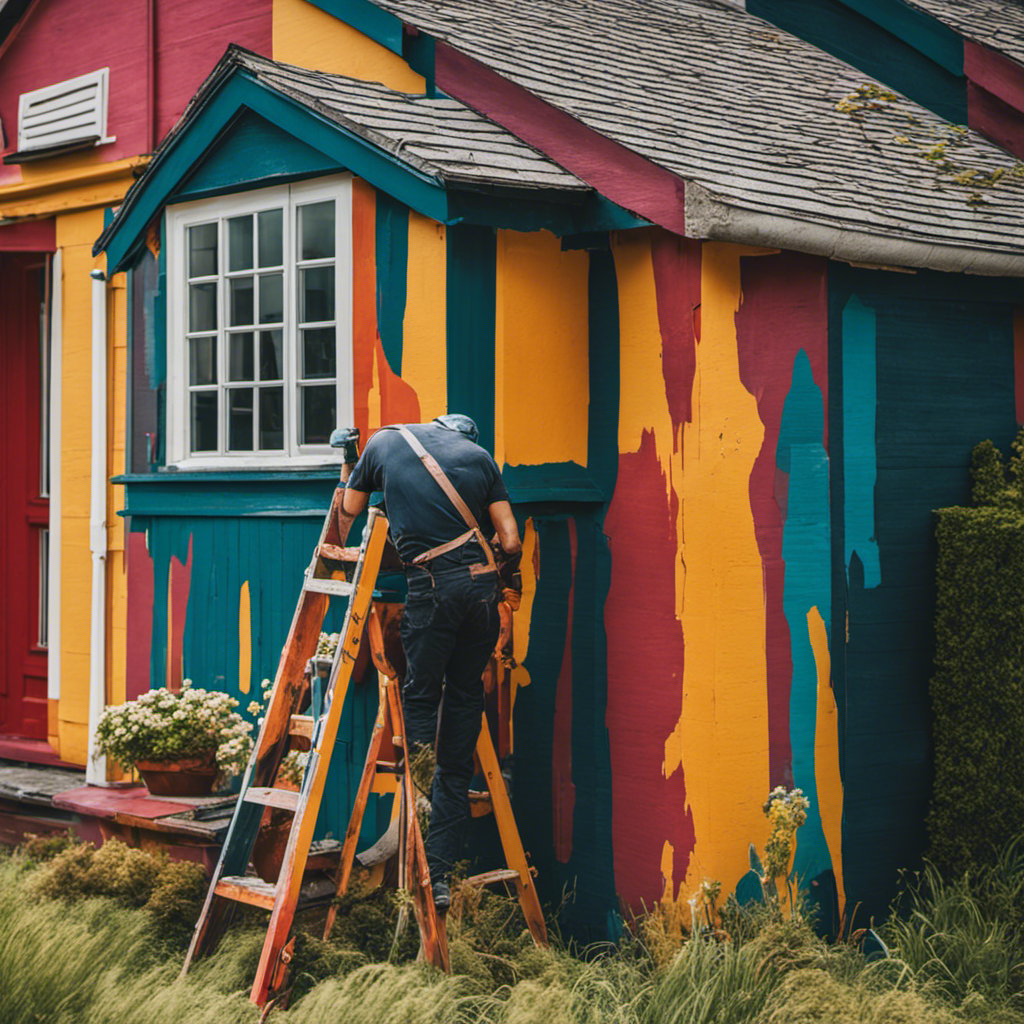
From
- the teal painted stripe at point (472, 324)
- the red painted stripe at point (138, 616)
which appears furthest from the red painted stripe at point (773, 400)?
the red painted stripe at point (138, 616)

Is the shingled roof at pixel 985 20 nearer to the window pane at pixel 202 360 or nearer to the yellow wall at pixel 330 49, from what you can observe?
the yellow wall at pixel 330 49

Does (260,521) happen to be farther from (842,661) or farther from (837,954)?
(837,954)

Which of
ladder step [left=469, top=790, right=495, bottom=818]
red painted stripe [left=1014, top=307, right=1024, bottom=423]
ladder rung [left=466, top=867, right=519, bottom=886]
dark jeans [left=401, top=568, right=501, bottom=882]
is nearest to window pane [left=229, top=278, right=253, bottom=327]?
dark jeans [left=401, top=568, right=501, bottom=882]

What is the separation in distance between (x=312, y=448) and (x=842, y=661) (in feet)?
8.54

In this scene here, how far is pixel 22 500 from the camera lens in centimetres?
977

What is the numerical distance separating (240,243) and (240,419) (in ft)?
2.82

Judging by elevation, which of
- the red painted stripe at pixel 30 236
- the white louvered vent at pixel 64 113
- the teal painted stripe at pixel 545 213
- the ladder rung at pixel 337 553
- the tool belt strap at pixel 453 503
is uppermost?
the white louvered vent at pixel 64 113

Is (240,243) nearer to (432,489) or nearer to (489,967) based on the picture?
(432,489)

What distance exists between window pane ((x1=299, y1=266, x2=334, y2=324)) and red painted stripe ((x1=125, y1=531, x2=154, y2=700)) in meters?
2.25

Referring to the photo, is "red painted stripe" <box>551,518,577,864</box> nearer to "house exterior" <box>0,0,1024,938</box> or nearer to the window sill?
"house exterior" <box>0,0,1024,938</box>

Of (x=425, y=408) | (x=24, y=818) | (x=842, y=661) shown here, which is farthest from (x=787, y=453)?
(x=24, y=818)

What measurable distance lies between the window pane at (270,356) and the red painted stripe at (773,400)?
220cm

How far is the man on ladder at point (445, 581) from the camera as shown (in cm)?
548

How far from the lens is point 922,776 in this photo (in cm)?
641
